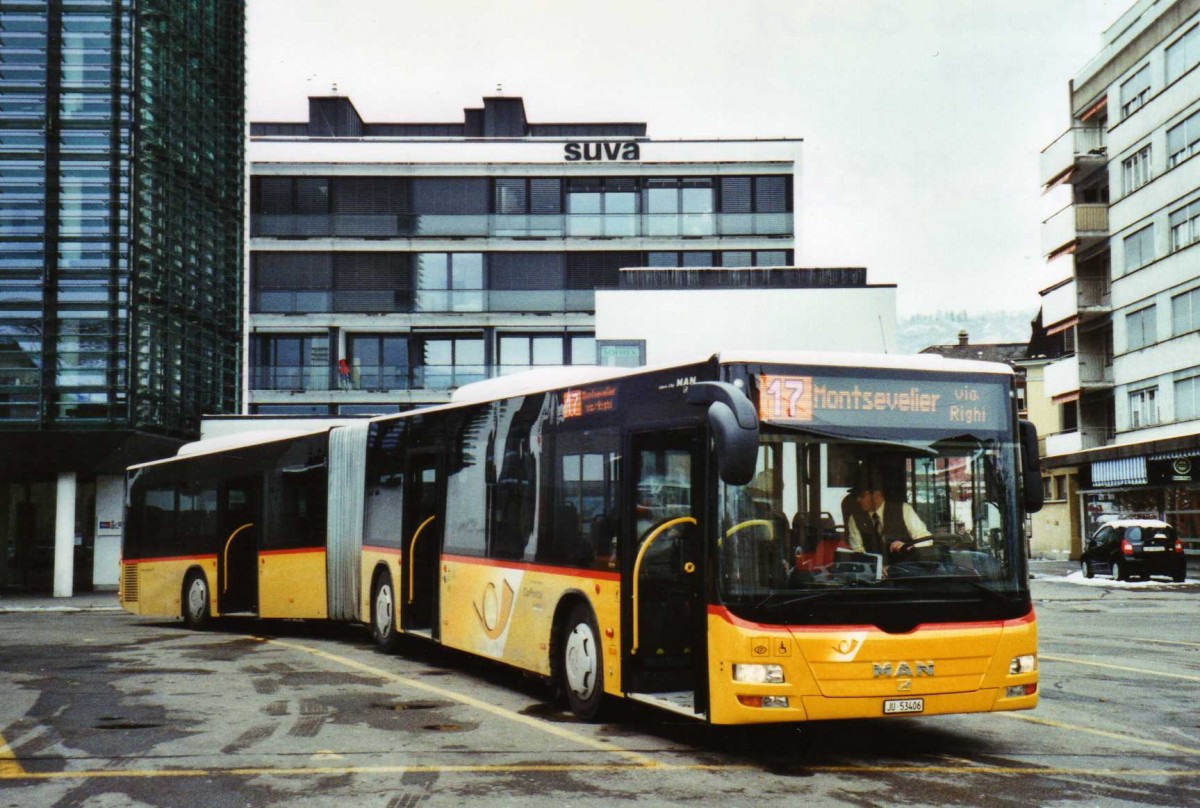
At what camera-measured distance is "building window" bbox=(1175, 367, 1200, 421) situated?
44250mm

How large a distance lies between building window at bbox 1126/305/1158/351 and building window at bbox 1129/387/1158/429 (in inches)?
65.1

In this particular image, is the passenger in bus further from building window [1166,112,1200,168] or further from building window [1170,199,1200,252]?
building window [1166,112,1200,168]

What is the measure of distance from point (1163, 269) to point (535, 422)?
3996cm

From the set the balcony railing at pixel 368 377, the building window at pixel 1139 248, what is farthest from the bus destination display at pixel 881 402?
the building window at pixel 1139 248

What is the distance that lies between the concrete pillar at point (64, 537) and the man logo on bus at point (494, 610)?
21631 mm

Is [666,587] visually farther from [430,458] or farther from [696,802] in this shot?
[430,458]

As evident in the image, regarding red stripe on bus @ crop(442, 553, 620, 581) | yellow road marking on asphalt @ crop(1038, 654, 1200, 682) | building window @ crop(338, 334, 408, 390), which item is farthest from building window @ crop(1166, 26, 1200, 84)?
red stripe on bus @ crop(442, 553, 620, 581)

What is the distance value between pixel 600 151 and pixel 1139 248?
1944cm

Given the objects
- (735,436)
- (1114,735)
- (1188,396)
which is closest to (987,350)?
(1188,396)

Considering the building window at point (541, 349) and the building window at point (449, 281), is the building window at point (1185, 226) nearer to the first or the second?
the building window at point (541, 349)

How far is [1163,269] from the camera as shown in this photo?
46.8 m

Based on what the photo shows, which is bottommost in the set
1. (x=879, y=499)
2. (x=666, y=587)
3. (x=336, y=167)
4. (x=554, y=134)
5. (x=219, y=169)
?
(x=666, y=587)

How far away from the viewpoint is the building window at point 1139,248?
48.0 m

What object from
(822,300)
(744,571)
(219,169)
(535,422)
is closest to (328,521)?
(535,422)
